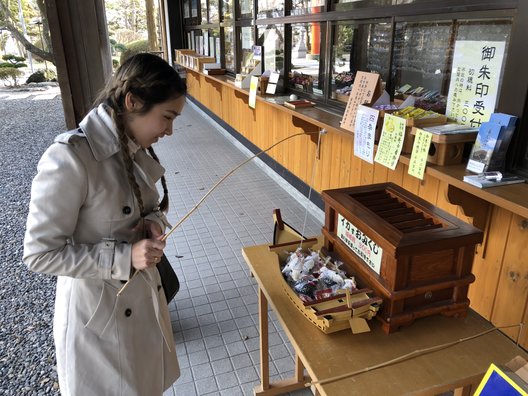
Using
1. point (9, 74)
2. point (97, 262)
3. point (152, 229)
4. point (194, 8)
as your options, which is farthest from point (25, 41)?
point (9, 74)

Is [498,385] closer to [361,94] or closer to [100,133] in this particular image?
[100,133]

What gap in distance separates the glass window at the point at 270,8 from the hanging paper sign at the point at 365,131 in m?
2.52

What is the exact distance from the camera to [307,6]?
3.84 metres

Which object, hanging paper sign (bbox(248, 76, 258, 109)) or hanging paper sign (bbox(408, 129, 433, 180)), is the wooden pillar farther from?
→ hanging paper sign (bbox(248, 76, 258, 109))

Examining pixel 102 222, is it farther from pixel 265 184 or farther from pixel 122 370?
pixel 265 184

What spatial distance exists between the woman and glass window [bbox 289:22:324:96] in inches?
106

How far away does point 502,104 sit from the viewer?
1.84 metres

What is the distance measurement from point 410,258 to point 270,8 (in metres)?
4.25

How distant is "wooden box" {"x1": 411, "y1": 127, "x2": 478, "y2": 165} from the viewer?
1.90 m

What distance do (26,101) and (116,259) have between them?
13723 mm

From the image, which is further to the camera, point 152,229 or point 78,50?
point 152,229

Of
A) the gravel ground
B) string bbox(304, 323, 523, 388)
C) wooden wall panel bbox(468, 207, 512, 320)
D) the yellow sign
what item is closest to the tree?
string bbox(304, 323, 523, 388)

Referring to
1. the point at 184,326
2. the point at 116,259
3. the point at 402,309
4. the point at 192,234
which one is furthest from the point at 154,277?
the point at 192,234

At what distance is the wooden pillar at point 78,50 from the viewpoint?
1.11 m
